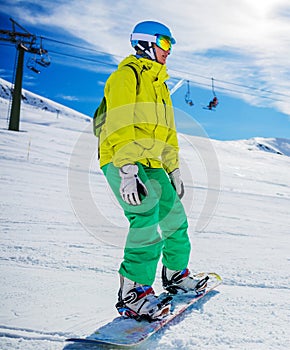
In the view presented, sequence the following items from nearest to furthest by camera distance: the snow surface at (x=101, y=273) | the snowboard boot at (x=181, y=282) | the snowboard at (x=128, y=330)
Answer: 1. the snowboard at (x=128, y=330)
2. the snow surface at (x=101, y=273)
3. the snowboard boot at (x=181, y=282)

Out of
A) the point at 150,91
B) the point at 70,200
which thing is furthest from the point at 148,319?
the point at 70,200

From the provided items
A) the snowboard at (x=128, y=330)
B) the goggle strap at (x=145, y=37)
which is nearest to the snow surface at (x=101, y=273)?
the snowboard at (x=128, y=330)

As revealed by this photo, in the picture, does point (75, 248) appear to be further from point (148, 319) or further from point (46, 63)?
point (46, 63)

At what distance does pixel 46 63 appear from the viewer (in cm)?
2409

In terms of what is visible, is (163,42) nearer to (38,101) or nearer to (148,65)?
(148,65)

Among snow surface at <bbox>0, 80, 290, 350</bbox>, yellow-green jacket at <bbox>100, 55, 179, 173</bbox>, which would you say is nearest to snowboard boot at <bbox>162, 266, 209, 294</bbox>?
snow surface at <bbox>0, 80, 290, 350</bbox>

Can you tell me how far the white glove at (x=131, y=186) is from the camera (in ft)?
6.93

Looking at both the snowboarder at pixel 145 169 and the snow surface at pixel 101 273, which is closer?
the snow surface at pixel 101 273

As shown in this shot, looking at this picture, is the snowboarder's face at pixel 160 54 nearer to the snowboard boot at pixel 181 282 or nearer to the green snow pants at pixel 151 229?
the green snow pants at pixel 151 229

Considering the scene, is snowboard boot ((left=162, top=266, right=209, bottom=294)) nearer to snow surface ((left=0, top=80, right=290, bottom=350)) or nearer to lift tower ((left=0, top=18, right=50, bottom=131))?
snow surface ((left=0, top=80, right=290, bottom=350))

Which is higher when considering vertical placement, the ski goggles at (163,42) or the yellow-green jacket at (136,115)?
the ski goggles at (163,42)

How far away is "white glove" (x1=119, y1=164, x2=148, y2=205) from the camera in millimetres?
2111

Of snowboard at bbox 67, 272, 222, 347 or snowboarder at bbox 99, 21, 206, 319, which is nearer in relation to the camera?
snowboard at bbox 67, 272, 222, 347

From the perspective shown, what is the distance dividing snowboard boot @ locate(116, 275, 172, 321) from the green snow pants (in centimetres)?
5
